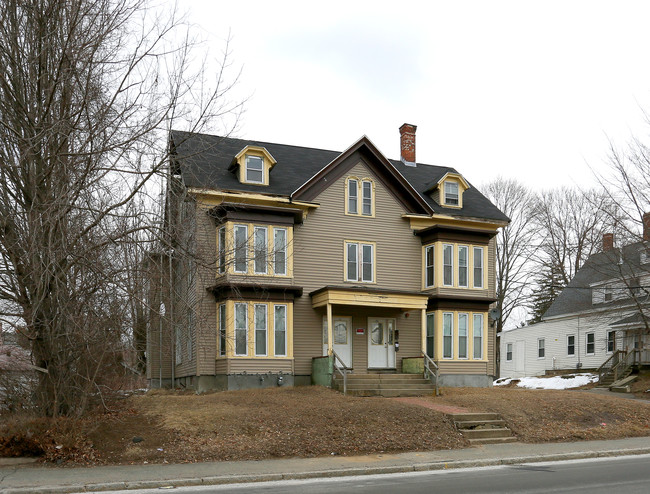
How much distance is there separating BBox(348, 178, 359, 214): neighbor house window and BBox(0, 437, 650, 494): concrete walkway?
1206 centimetres

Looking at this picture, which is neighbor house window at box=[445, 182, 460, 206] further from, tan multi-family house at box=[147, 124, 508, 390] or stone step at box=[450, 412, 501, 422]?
stone step at box=[450, 412, 501, 422]

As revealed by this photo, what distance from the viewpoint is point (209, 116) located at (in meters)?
13.3

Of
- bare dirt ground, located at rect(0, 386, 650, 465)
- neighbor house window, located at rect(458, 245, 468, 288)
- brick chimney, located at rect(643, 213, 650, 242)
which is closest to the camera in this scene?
bare dirt ground, located at rect(0, 386, 650, 465)

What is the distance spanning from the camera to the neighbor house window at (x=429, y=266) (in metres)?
26.1

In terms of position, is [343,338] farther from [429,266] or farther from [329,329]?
[429,266]

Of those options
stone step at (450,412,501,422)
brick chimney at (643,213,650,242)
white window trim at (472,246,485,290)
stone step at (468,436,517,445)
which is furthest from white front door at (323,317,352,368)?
brick chimney at (643,213,650,242)

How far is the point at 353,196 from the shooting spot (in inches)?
1011

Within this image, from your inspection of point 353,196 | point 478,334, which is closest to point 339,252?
point 353,196

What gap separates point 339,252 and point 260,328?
174 inches

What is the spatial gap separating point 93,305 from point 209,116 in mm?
4538

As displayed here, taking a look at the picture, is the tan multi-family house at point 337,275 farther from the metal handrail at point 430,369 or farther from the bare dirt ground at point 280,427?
the bare dirt ground at point 280,427

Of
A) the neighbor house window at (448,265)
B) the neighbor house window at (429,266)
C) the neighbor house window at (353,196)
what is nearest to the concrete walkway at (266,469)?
the neighbor house window at (448,265)

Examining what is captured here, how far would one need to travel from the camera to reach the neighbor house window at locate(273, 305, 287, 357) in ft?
75.5

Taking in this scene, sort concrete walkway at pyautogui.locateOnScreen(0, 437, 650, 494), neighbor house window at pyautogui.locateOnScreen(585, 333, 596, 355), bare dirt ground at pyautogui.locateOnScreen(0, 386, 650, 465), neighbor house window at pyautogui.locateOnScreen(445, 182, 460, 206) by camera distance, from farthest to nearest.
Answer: neighbor house window at pyautogui.locateOnScreen(585, 333, 596, 355) → neighbor house window at pyautogui.locateOnScreen(445, 182, 460, 206) → bare dirt ground at pyautogui.locateOnScreen(0, 386, 650, 465) → concrete walkway at pyautogui.locateOnScreen(0, 437, 650, 494)
